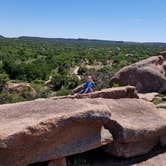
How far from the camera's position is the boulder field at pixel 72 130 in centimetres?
956

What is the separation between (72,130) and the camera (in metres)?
10.5

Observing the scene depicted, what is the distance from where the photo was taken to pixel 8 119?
10.3m

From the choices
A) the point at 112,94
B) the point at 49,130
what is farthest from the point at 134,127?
the point at 112,94

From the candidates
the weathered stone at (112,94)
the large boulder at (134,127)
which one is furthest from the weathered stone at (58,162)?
the weathered stone at (112,94)

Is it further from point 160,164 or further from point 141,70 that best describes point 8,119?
point 141,70

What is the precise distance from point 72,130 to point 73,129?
34 millimetres

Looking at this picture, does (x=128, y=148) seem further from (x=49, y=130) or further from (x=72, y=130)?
(x=49, y=130)

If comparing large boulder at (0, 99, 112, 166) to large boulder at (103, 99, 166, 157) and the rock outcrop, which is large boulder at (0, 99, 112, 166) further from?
large boulder at (103, 99, 166, 157)

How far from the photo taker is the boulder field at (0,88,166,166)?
9.56m

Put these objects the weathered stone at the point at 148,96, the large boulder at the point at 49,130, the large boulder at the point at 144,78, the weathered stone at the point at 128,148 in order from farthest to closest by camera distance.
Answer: the large boulder at the point at 144,78 → the weathered stone at the point at 148,96 → the weathered stone at the point at 128,148 → the large boulder at the point at 49,130

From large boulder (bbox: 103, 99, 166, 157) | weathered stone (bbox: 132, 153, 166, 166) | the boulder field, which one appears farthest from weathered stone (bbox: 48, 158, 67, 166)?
weathered stone (bbox: 132, 153, 166, 166)

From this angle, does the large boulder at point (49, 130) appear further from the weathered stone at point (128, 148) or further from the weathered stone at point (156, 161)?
the weathered stone at point (156, 161)

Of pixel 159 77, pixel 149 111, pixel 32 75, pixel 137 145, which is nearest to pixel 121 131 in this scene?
pixel 137 145

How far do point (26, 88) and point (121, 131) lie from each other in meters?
17.2
